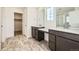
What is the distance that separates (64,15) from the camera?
6.53 feet

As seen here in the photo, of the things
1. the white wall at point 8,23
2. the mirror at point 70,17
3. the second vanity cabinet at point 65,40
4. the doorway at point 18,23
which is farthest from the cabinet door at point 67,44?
the white wall at point 8,23

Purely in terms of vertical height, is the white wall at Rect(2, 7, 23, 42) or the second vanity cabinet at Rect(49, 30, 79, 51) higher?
the white wall at Rect(2, 7, 23, 42)

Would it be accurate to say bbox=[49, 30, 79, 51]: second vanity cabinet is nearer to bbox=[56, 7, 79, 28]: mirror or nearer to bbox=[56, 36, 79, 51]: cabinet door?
bbox=[56, 36, 79, 51]: cabinet door

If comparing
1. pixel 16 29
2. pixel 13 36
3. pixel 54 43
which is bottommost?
pixel 54 43

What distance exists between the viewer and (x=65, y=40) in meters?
1.77

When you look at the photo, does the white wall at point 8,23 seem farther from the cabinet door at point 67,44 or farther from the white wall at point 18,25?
the cabinet door at point 67,44

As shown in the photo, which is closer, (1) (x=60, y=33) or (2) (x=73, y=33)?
(2) (x=73, y=33)

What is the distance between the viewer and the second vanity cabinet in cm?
151

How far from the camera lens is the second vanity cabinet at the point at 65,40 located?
4.96ft

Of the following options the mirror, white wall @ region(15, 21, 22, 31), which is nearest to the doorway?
white wall @ region(15, 21, 22, 31)

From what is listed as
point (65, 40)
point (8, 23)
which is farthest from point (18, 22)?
point (65, 40)
